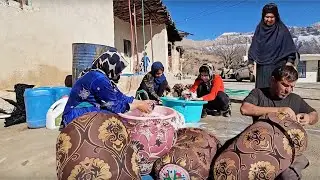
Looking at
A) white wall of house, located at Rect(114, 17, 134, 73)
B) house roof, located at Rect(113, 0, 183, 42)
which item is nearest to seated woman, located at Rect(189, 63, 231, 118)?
house roof, located at Rect(113, 0, 183, 42)

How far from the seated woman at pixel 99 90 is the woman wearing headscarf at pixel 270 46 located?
186 cm

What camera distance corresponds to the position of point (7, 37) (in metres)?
7.09

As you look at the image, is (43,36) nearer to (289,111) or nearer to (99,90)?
(99,90)

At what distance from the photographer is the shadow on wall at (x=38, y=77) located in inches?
281

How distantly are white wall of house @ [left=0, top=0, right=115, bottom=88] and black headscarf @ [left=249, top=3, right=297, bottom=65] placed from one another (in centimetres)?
531

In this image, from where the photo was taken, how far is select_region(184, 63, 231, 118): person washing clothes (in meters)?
5.98

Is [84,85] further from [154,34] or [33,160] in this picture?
[154,34]

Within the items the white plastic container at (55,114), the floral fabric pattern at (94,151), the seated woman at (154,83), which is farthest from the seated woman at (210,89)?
the floral fabric pattern at (94,151)

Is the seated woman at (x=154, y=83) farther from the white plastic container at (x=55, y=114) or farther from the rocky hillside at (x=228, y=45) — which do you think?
the rocky hillside at (x=228, y=45)

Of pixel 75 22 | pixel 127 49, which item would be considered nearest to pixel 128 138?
pixel 75 22

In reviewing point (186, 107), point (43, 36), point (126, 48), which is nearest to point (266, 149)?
point (186, 107)

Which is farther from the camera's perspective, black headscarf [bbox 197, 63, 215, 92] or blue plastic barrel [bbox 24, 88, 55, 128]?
black headscarf [bbox 197, 63, 215, 92]

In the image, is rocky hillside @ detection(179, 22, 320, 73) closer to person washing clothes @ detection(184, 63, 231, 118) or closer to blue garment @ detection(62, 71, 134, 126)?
person washing clothes @ detection(184, 63, 231, 118)

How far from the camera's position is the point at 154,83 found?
6.08m
